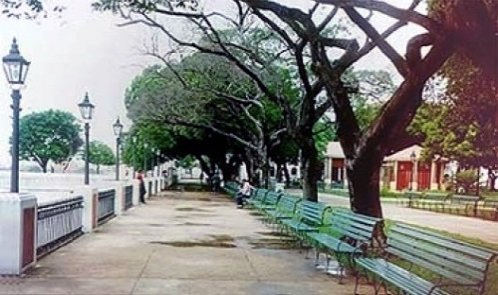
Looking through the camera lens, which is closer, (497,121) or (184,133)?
(497,121)

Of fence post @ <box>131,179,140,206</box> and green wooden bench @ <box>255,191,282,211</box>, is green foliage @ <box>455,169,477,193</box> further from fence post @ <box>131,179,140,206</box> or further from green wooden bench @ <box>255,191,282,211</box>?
green wooden bench @ <box>255,191,282,211</box>

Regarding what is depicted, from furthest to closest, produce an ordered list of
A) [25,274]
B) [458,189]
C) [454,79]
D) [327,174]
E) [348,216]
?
1. [327,174]
2. [458,189]
3. [454,79]
4. [348,216]
5. [25,274]

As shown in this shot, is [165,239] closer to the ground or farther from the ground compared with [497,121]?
closer to the ground

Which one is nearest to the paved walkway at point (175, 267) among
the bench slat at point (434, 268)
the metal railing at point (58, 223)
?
the metal railing at point (58, 223)

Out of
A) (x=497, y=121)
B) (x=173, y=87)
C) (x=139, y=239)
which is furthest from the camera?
(x=173, y=87)

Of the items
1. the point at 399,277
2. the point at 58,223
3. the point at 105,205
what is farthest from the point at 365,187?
the point at 105,205

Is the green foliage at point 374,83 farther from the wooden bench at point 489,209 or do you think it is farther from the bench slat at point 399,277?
the bench slat at point 399,277

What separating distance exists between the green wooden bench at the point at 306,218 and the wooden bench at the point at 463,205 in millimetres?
17435

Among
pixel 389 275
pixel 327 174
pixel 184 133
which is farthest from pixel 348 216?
pixel 327 174

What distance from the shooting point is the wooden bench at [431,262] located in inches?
229

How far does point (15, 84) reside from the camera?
10148 mm

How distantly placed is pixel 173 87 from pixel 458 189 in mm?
23423

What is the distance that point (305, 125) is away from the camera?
17.9m

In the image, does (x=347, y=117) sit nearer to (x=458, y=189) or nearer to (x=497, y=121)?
(x=497, y=121)
